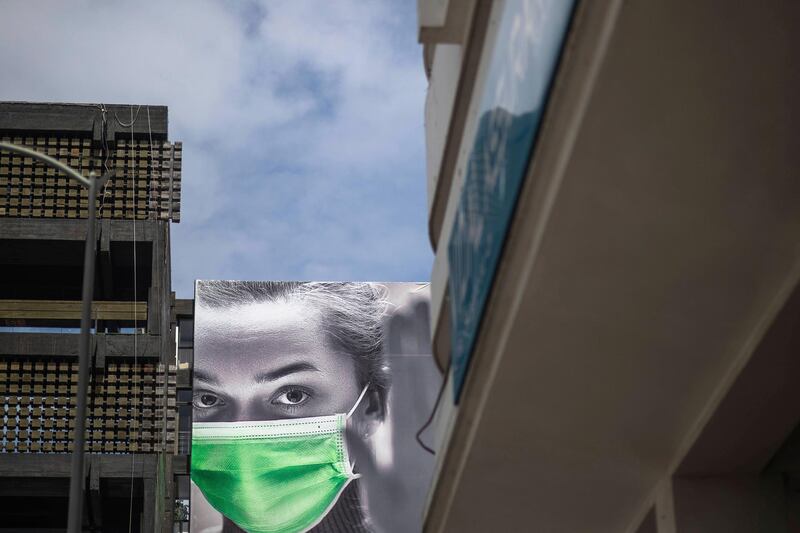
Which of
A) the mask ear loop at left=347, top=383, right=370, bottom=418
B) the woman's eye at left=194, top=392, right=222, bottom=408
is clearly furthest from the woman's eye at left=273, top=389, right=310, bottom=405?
the woman's eye at left=194, top=392, right=222, bottom=408

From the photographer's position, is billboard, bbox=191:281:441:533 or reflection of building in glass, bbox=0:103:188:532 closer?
reflection of building in glass, bbox=0:103:188:532

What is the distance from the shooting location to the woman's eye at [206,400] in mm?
42250

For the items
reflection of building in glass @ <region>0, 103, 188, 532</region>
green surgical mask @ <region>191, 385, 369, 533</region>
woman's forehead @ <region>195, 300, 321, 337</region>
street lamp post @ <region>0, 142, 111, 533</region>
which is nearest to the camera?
street lamp post @ <region>0, 142, 111, 533</region>

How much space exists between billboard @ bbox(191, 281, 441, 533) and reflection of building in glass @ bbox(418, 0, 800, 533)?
103 feet

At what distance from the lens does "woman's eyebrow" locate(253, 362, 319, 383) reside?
140 ft

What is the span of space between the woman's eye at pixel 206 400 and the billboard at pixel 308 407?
0.11ft

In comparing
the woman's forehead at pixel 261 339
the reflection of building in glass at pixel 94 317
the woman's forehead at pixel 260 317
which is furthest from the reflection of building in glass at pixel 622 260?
the woman's forehead at pixel 260 317

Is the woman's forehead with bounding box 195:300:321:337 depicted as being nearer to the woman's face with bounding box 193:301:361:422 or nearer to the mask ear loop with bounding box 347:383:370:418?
the woman's face with bounding box 193:301:361:422

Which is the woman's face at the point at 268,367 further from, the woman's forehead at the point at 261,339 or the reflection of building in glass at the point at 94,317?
the reflection of building in glass at the point at 94,317

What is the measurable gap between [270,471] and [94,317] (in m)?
10.5

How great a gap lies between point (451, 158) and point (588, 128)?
4.71 m

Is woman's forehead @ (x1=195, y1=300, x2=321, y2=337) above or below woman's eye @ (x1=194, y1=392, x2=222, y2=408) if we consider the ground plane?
above

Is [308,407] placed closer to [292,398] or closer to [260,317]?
[292,398]

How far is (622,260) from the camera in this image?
6887mm
